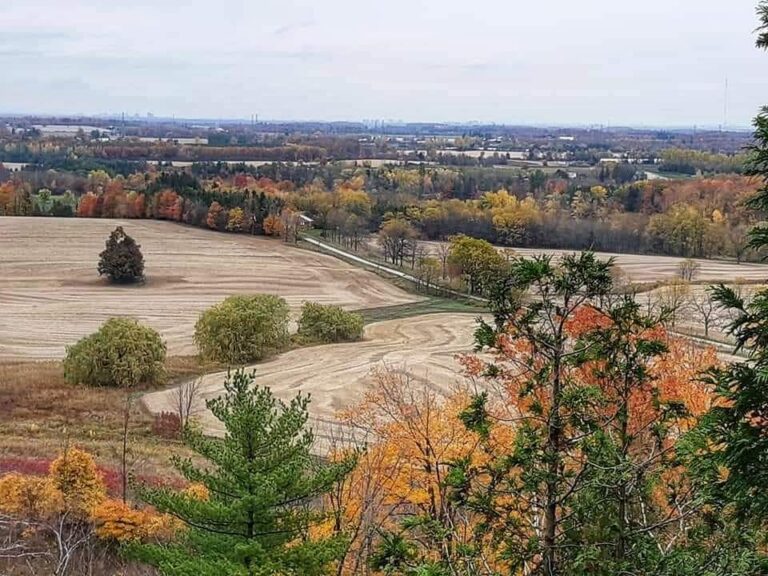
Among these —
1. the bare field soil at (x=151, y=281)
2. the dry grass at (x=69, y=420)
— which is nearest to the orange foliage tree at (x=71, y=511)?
the dry grass at (x=69, y=420)

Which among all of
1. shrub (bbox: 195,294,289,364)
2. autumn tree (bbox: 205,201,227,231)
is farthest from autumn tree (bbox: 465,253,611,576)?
autumn tree (bbox: 205,201,227,231)

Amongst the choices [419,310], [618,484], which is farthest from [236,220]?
[618,484]

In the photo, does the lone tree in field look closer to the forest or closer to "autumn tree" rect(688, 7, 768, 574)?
the forest

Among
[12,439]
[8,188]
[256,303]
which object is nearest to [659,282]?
[256,303]

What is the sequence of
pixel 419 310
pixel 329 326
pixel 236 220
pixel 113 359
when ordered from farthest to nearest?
pixel 236 220, pixel 419 310, pixel 329 326, pixel 113 359

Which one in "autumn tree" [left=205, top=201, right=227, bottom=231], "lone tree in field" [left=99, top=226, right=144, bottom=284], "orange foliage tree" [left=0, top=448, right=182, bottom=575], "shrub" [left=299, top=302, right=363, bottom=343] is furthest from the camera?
"autumn tree" [left=205, top=201, right=227, bottom=231]

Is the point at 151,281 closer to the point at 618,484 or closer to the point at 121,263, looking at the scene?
the point at 121,263
